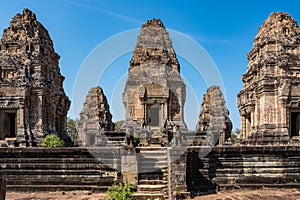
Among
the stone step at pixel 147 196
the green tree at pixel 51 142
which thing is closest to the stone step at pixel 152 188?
the stone step at pixel 147 196

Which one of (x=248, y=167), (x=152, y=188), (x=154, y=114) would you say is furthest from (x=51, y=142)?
(x=154, y=114)

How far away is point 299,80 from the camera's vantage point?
15000 mm

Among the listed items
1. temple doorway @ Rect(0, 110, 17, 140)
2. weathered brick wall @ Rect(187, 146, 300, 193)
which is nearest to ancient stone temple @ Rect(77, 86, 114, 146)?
temple doorway @ Rect(0, 110, 17, 140)

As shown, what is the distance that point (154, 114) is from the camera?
23.2 m

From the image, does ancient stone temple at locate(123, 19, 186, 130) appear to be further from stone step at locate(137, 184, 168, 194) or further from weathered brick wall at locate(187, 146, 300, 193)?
stone step at locate(137, 184, 168, 194)

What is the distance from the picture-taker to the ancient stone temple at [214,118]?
2211 centimetres

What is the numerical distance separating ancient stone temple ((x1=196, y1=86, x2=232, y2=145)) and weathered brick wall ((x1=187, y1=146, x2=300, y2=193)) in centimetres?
1189

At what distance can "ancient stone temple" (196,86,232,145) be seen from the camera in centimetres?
2211

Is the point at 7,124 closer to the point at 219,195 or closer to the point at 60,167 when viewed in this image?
the point at 60,167

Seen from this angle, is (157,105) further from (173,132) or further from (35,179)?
(35,179)

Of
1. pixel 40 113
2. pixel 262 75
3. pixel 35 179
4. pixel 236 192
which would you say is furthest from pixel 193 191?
pixel 40 113

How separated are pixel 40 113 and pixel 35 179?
7851 mm

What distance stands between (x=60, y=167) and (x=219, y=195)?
5.35 meters

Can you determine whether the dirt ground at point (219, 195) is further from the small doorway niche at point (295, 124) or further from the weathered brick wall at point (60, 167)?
the small doorway niche at point (295, 124)
